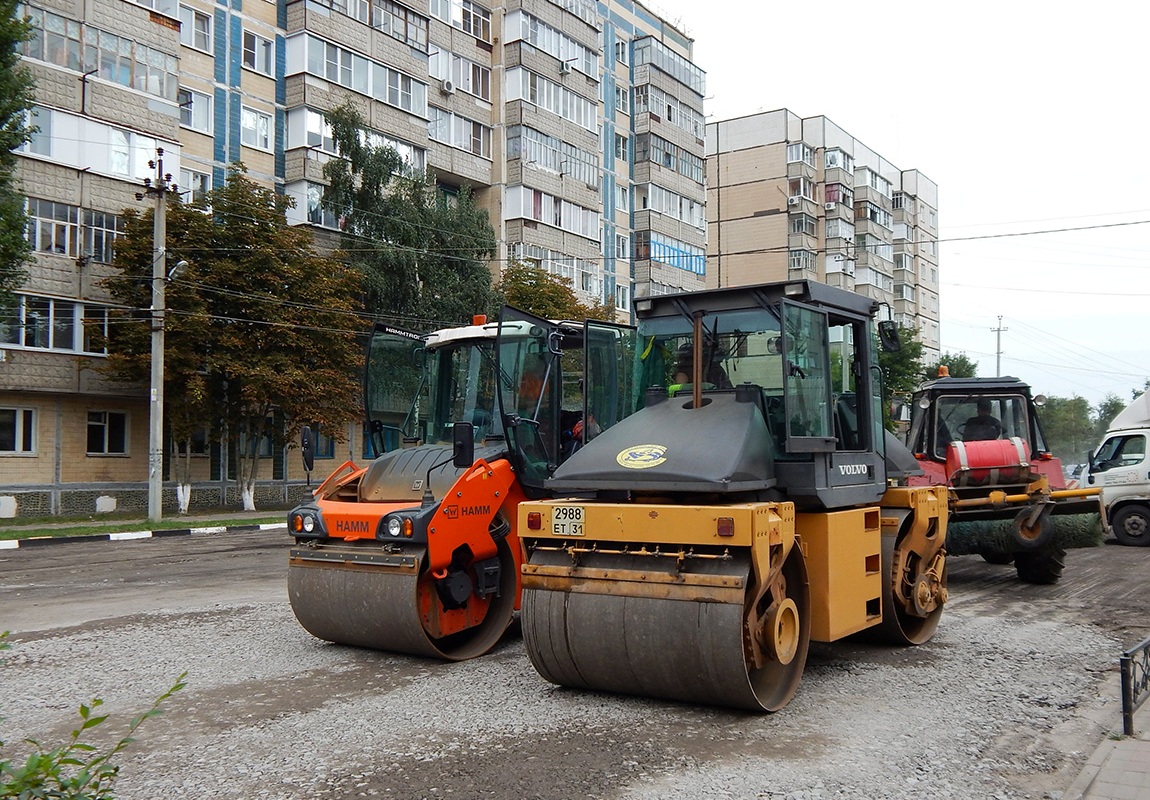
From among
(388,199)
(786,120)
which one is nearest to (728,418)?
(388,199)

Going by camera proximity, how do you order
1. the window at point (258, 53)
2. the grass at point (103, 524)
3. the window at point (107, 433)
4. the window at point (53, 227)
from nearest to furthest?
the grass at point (103, 524), the window at point (53, 227), the window at point (107, 433), the window at point (258, 53)

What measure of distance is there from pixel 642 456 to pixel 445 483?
2.19 meters

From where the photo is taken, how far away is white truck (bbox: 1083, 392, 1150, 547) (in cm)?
1762

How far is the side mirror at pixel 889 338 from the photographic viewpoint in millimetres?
8258

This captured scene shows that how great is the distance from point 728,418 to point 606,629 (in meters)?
1.65

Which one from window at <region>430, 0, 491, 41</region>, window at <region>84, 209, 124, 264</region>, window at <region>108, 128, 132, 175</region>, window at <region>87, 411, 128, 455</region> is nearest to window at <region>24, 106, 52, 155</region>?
window at <region>108, 128, 132, 175</region>

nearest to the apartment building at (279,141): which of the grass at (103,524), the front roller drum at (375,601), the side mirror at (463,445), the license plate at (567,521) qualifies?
the grass at (103,524)

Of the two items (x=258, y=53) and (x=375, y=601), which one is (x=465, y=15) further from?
(x=375, y=601)

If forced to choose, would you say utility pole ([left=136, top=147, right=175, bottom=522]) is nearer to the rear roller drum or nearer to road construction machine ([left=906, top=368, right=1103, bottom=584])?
road construction machine ([left=906, top=368, right=1103, bottom=584])

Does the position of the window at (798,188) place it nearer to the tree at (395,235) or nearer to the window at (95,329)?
the tree at (395,235)

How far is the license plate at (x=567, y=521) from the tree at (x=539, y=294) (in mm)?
27898

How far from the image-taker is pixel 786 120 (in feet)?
217

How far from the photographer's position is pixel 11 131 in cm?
2206

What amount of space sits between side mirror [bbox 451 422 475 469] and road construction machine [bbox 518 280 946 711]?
97 cm
